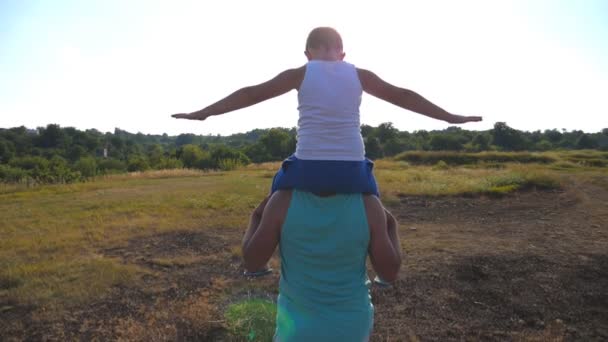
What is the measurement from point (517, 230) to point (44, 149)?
77.9 meters

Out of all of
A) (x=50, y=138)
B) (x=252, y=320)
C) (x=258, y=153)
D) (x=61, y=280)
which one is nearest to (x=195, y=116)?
(x=252, y=320)

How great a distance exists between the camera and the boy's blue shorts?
58.8 inches

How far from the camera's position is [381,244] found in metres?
1.53

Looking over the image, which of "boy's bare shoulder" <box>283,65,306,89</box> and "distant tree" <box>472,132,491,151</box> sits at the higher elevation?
"distant tree" <box>472,132,491,151</box>

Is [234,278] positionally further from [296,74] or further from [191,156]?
[191,156]


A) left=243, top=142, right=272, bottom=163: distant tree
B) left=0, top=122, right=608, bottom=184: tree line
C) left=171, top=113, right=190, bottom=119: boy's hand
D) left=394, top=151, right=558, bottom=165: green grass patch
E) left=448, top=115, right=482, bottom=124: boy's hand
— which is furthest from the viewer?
left=243, top=142, right=272, bottom=163: distant tree

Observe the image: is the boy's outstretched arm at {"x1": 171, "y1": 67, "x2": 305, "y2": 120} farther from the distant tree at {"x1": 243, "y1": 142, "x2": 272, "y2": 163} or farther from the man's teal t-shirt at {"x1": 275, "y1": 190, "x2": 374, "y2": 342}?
the distant tree at {"x1": 243, "y1": 142, "x2": 272, "y2": 163}

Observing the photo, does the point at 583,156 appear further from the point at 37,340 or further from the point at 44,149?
the point at 44,149

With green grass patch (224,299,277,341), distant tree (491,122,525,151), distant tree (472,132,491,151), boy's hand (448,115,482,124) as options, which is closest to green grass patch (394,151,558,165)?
distant tree (472,132,491,151)

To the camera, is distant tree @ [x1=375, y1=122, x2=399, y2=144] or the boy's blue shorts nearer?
the boy's blue shorts

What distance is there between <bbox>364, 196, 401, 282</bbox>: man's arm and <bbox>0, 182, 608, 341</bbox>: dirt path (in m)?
2.46

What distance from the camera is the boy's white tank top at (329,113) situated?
1.51m

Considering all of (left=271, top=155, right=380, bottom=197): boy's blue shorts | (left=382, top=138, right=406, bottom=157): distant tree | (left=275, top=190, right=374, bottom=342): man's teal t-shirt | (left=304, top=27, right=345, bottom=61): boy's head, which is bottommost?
(left=275, top=190, right=374, bottom=342): man's teal t-shirt

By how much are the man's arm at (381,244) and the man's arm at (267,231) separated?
28cm
